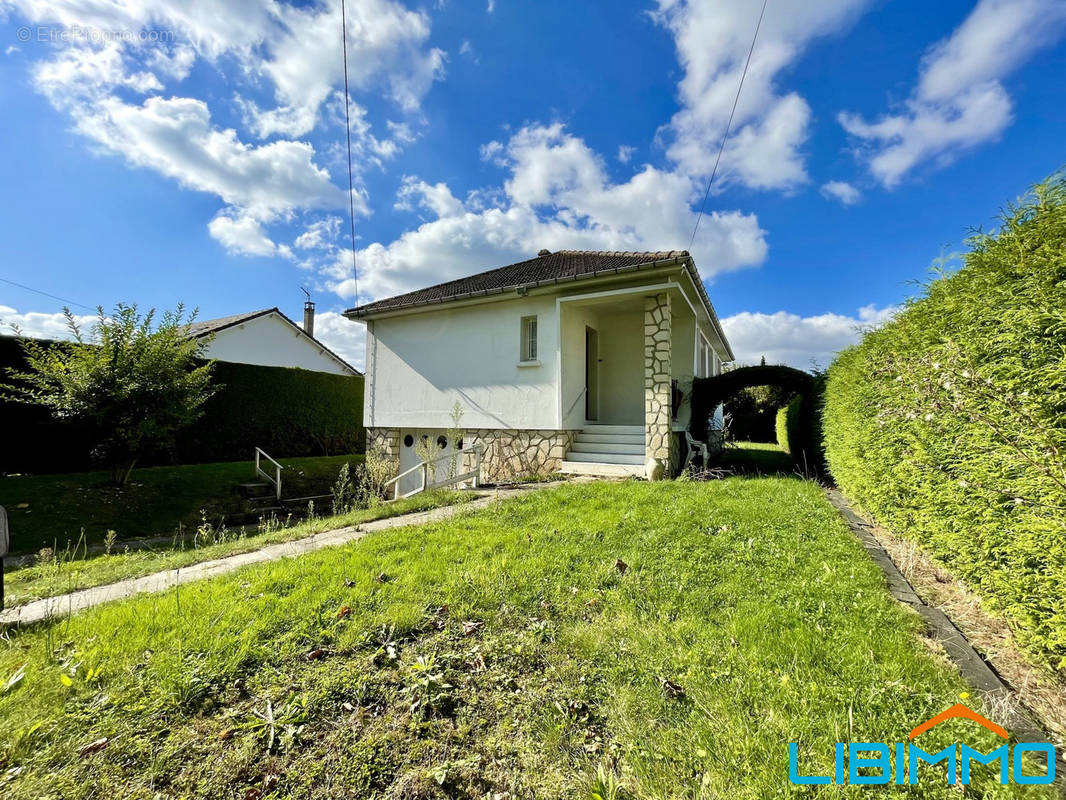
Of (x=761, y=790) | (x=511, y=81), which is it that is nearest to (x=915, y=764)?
(x=761, y=790)

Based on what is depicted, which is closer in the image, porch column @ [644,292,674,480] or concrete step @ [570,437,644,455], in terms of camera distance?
porch column @ [644,292,674,480]

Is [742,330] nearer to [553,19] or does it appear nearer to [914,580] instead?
[553,19]

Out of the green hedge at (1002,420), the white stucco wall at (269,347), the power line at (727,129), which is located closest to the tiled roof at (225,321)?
the white stucco wall at (269,347)

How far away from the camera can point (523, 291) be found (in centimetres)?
950

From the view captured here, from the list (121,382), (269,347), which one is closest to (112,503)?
(121,382)

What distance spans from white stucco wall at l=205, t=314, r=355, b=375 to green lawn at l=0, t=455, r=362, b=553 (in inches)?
330

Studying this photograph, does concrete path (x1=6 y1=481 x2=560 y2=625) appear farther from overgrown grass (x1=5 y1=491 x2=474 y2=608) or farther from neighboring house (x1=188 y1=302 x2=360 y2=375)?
neighboring house (x1=188 y1=302 x2=360 y2=375)

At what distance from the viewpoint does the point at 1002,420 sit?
236 centimetres

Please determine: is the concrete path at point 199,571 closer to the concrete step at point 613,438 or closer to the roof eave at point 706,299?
the concrete step at point 613,438

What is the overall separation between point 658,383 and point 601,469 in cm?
219

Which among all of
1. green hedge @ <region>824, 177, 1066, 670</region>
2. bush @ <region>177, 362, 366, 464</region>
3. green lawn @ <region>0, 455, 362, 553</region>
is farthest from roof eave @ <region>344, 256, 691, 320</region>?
green lawn @ <region>0, 455, 362, 553</region>

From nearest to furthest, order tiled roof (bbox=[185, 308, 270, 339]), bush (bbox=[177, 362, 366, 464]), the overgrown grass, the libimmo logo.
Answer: the libimmo logo, the overgrown grass, bush (bbox=[177, 362, 366, 464]), tiled roof (bbox=[185, 308, 270, 339])

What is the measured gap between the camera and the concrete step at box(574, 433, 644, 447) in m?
9.46

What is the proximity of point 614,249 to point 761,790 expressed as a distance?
1215 cm
